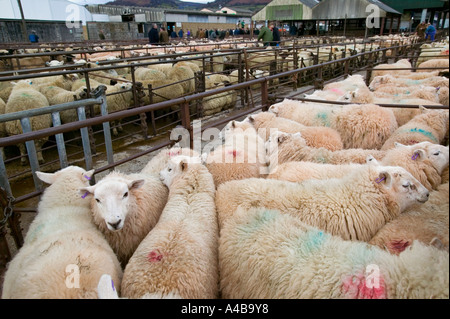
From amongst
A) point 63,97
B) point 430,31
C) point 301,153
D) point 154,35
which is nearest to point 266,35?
point 154,35

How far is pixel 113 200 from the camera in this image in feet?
7.34

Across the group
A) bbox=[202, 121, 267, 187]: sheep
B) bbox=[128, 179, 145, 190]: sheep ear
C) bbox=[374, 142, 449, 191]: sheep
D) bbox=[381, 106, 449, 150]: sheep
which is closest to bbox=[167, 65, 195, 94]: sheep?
bbox=[202, 121, 267, 187]: sheep

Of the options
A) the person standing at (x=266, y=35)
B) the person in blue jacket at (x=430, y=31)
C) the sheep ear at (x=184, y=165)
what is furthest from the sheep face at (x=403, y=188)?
the person in blue jacket at (x=430, y=31)

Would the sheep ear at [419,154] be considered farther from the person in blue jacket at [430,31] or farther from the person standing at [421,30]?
the person standing at [421,30]

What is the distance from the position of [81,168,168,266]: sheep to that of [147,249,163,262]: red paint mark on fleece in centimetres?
45

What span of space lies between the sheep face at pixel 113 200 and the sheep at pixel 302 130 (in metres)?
2.31

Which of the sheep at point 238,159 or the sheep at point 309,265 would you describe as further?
the sheep at point 238,159

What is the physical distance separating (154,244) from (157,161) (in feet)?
5.74

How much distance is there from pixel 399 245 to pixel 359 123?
2.47 meters

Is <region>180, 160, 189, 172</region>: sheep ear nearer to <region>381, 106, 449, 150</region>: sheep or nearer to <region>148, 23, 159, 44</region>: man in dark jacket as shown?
<region>381, 106, 449, 150</region>: sheep

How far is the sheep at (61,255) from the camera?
5.25ft

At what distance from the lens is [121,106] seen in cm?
703
